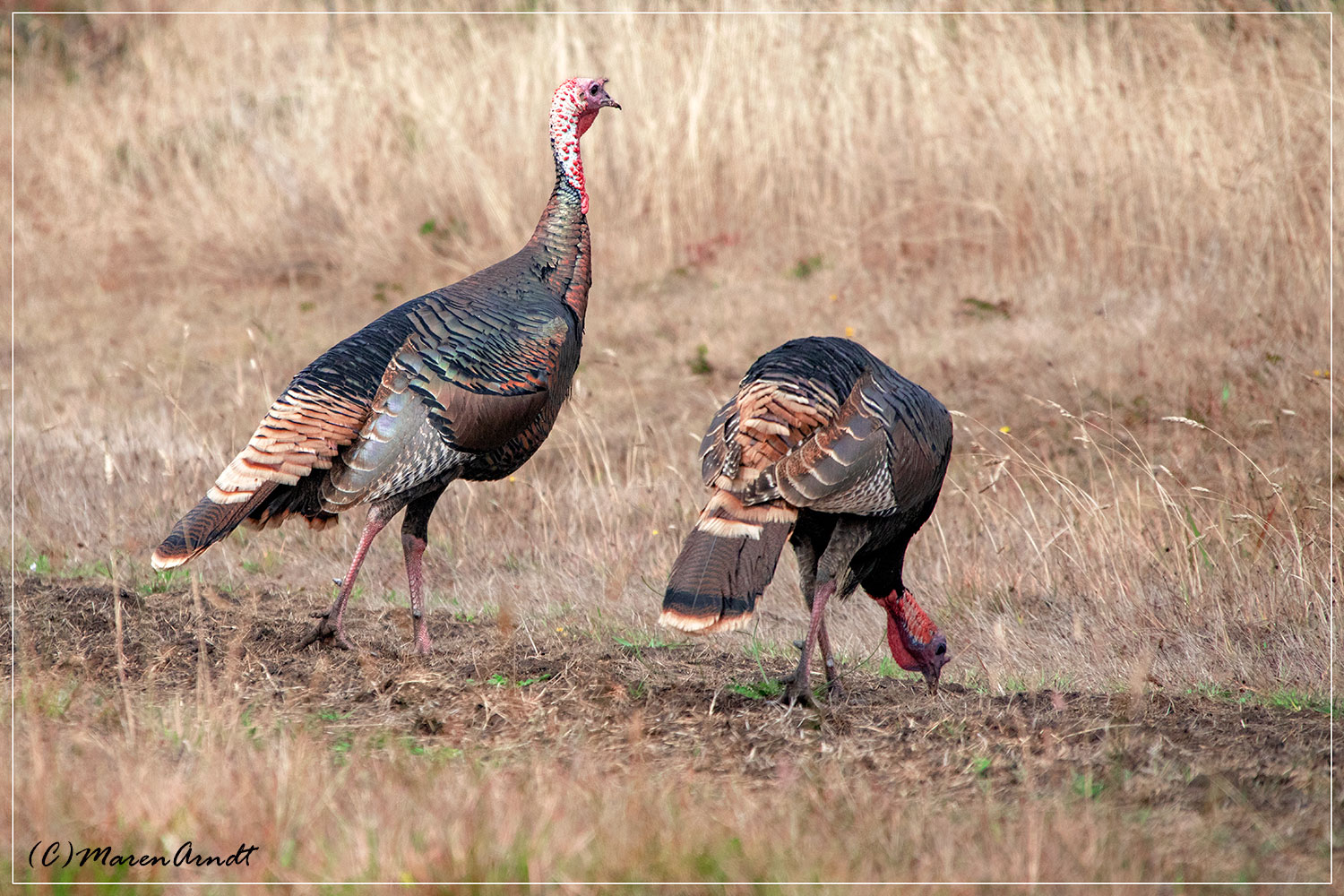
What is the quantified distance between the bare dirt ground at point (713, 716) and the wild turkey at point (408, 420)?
368mm

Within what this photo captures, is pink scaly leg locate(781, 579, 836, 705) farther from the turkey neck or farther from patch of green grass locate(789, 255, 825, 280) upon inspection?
patch of green grass locate(789, 255, 825, 280)

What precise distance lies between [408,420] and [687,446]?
2.96 meters

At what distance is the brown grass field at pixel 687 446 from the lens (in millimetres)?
2723

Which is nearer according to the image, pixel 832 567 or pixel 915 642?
pixel 832 567

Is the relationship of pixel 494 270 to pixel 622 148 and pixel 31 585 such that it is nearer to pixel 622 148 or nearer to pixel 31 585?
pixel 31 585

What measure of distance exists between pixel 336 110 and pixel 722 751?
849cm

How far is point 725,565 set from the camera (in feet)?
11.3

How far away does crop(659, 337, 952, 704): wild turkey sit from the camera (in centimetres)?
344

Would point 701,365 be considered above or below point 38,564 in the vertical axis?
above

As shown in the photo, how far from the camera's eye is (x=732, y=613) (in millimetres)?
3334

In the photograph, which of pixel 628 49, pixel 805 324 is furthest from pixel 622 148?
pixel 805 324

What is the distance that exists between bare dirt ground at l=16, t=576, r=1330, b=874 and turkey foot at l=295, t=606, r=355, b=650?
5 cm

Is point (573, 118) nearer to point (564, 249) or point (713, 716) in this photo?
point (564, 249)

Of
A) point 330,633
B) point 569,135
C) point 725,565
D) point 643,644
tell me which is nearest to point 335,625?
point 330,633
